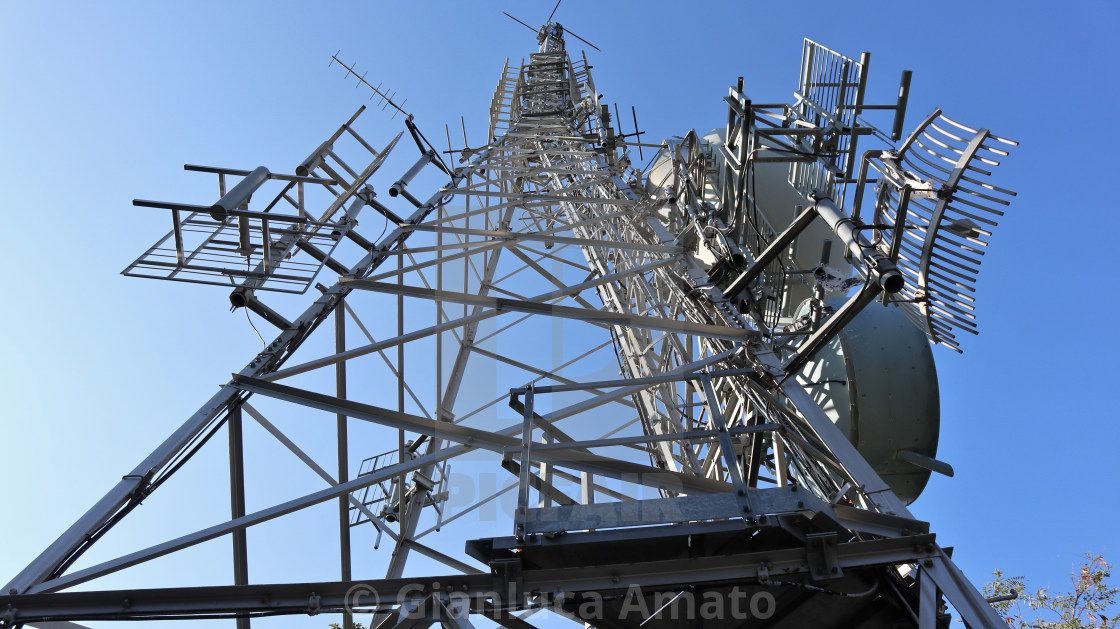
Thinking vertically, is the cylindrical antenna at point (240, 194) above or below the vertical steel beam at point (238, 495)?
above

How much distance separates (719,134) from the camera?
14883mm

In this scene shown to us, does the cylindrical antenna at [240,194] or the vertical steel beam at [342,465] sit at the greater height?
the cylindrical antenna at [240,194]

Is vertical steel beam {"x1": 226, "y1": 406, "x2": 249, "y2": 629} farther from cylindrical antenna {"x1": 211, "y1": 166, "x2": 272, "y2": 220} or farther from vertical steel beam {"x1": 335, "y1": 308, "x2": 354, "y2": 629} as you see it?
cylindrical antenna {"x1": 211, "y1": 166, "x2": 272, "y2": 220}

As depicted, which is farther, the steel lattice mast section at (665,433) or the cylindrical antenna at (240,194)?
the cylindrical antenna at (240,194)

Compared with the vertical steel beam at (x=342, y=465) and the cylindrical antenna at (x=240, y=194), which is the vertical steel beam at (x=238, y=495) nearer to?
the vertical steel beam at (x=342, y=465)

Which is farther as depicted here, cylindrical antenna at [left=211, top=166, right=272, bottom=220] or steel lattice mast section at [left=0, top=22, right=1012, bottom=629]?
cylindrical antenna at [left=211, top=166, right=272, bottom=220]

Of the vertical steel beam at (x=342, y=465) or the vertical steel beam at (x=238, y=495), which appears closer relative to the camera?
the vertical steel beam at (x=238, y=495)

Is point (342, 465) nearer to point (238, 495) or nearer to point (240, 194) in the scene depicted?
point (238, 495)

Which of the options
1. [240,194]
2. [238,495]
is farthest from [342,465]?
[240,194]

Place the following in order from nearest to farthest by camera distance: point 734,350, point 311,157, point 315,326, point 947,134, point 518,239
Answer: point 947,134 → point 734,350 → point 315,326 → point 311,157 → point 518,239

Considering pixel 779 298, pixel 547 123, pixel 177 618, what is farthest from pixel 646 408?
pixel 547 123

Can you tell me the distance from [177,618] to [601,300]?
8920 mm

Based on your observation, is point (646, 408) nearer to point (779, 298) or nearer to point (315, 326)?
point (779, 298)

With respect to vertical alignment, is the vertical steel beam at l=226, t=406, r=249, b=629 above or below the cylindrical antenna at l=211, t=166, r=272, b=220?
below
